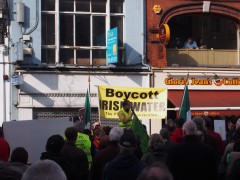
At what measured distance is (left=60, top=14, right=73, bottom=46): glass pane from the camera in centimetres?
2259

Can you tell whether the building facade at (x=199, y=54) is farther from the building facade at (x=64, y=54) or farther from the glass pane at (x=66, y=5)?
the glass pane at (x=66, y=5)

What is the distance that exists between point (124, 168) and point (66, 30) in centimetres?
1588

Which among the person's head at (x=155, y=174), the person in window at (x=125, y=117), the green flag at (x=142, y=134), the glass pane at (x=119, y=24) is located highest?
the glass pane at (x=119, y=24)

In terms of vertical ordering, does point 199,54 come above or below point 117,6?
below

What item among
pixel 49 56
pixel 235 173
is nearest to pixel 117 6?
pixel 49 56

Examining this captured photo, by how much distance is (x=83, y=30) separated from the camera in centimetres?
2291

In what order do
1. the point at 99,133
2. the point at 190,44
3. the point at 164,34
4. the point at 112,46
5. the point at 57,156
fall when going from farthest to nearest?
the point at 190,44
the point at 164,34
the point at 112,46
the point at 99,133
the point at 57,156

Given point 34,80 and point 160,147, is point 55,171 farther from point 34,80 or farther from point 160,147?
point 34,80

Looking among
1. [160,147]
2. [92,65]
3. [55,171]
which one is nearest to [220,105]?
[92,65]

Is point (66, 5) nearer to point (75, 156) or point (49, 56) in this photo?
point (49, 56)

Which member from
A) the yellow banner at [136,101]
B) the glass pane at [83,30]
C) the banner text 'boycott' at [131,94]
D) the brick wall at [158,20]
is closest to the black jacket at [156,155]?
the yellow banner at [136,101]

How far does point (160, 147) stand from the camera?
8.88m

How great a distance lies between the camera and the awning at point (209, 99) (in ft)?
73.8

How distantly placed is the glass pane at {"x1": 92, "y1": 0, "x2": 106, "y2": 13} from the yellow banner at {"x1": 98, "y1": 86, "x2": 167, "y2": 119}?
16.5 ft
